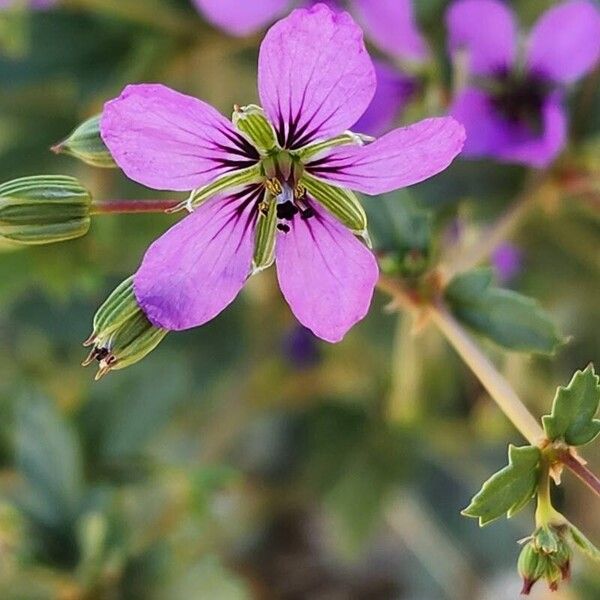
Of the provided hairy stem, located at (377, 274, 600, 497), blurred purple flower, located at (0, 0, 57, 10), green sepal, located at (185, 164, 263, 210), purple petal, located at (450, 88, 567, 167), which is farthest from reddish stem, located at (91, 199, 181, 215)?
blurred purple flower, located at (0, 0, 57, 10)

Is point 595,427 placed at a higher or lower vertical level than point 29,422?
lower

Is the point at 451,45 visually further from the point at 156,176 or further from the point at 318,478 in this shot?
the point at 318,478

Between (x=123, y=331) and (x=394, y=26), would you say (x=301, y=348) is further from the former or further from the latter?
(x=123, y=331)

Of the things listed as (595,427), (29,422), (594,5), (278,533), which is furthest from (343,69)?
(278,533)

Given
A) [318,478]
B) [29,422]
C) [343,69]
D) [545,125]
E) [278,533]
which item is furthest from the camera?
[278,533]

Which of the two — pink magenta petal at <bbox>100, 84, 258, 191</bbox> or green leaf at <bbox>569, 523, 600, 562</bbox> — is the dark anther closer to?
pink magenta petal at <bbox>100, 84, 258, 191</bbox>

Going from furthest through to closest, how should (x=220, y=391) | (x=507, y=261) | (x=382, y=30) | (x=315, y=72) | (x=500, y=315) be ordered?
(x=220, y=391), (x=507, y=261), (x=382, y=30), (x=500, y=315), (x=315, y=72)

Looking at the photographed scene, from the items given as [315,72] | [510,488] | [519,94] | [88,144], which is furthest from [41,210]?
[519,94]
